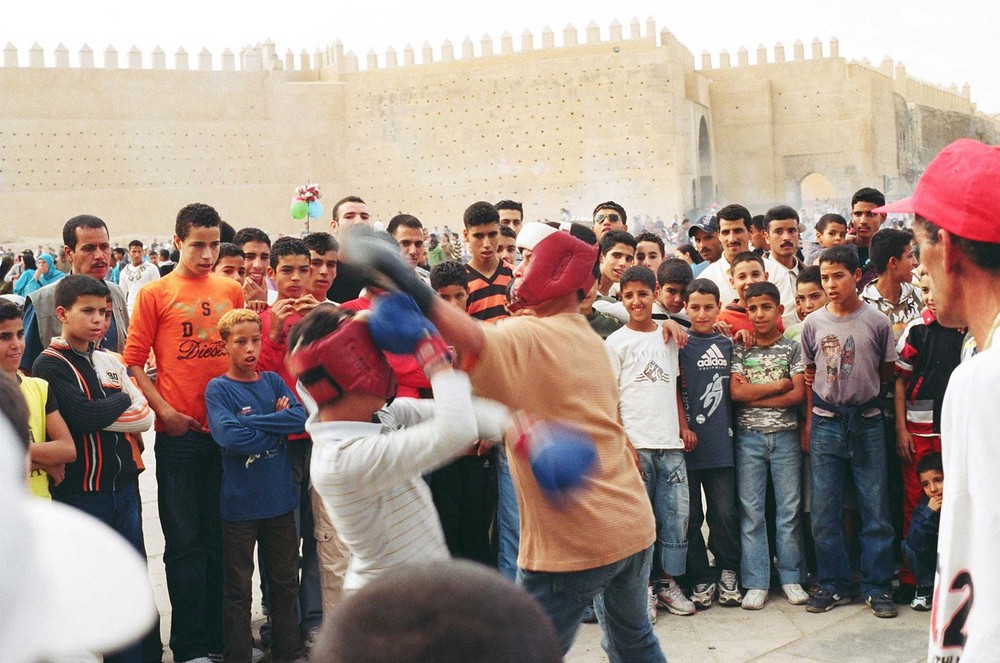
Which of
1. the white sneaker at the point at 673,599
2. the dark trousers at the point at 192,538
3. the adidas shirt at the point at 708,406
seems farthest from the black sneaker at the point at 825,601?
the dark trousers at the point at 192,538

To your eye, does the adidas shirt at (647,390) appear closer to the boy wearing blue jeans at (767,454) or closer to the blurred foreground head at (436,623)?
the boy wearing blue jeans at (767,454)

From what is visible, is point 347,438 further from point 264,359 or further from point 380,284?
point 264,359

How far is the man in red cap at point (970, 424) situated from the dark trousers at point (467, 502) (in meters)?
3.03

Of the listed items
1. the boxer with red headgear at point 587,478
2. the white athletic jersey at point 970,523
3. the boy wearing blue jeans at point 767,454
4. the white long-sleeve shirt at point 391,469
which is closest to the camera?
the white athletic jersey at point 970,523

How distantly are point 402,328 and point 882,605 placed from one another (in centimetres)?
331

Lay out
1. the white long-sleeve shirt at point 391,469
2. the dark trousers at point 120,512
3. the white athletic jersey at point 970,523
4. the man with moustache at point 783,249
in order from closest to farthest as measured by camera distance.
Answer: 1. the white athletic jersey at point 970,523
2. the white long-sleeve shirt at point 391,469
3. the dark trousers at point 120,512
4. the man with moustache at point 783,249

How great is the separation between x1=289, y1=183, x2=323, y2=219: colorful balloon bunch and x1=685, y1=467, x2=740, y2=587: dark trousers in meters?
5.47

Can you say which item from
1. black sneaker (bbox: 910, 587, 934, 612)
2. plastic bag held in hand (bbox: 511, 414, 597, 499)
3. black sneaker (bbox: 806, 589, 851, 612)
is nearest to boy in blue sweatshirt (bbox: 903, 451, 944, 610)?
black sneaker (bbox: 910, 587, 934, 612)

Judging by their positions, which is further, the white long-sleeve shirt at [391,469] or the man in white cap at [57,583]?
the white long-sleeve shirt at [391,469]

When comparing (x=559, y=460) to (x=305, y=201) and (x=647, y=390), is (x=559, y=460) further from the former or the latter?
(x=305, y=201)

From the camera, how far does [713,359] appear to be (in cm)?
496

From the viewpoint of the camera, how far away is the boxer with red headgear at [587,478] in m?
2.56

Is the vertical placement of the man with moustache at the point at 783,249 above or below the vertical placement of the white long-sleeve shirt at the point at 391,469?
above

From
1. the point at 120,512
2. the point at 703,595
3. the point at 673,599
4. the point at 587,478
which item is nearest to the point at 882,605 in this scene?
the point at 703,595
